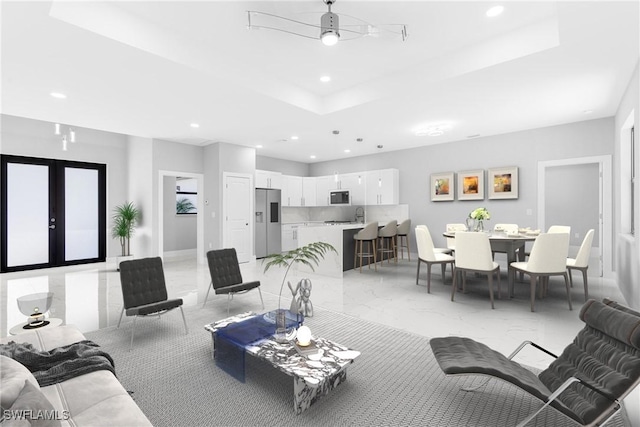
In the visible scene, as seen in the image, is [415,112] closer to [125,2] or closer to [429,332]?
[429,332]

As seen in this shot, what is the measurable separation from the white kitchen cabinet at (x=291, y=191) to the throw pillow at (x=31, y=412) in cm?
748

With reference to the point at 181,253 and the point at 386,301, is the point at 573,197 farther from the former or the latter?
the point at 181,253

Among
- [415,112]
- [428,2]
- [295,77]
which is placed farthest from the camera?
[415,112]

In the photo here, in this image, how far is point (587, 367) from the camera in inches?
69.0

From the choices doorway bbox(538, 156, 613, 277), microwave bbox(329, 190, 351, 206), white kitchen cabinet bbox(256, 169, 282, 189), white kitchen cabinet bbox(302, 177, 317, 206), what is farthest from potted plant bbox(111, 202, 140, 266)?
doorway bbox(538, 156, 613, 277)

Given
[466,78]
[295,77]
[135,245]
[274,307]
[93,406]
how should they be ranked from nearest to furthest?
[93,406], [466,78], [274,307], [295,77], [135,245]

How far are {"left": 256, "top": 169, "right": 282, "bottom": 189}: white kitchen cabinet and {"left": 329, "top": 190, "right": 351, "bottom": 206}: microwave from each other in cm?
146

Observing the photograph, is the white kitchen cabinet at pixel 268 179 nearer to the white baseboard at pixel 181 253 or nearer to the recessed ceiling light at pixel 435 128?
the white baseboard at pixel 181 253

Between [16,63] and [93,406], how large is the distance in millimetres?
3641

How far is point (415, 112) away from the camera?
4.89 m

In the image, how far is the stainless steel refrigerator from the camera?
788cm

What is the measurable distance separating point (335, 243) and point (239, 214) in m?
2.59

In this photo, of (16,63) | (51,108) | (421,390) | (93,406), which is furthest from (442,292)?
(51,108)

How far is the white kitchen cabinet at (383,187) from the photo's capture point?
306 inches
